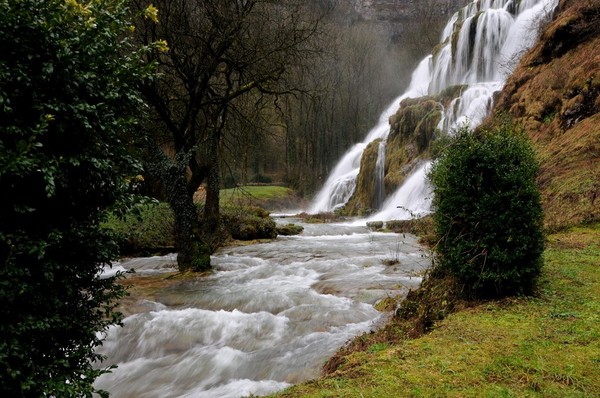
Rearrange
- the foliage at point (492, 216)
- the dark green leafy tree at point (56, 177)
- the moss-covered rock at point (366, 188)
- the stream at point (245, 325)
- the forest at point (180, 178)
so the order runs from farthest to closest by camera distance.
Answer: the moss-covered rock at point (366, 188) < the stream at point (245, 325) < the foliage at point (492, 216) < the forest at point (180, 178) < the dark green leafy tree at point (56, 177)

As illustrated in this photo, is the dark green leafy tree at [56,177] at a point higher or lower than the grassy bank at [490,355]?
higher

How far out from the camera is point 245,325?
5.89 metres

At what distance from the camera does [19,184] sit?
7.61ft

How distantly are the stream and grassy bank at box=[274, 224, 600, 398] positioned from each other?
1.12 metres

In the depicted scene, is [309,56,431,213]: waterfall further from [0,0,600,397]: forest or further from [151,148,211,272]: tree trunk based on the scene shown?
[151,148,211,272]: tree trunk

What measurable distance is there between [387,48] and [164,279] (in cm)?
4878

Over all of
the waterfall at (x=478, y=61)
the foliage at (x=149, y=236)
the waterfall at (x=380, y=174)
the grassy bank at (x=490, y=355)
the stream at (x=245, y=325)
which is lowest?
the stream at (x=245, y=325)

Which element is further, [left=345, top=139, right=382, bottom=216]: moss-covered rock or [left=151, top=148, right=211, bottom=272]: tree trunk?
[left=345, top=139, right=382, bottom=216]: moss-covered rock

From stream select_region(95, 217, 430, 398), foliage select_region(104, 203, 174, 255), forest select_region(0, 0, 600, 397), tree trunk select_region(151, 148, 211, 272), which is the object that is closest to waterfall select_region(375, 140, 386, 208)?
forest select_region(0, 0, 600, 397)

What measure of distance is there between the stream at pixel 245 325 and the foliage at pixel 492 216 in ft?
5.79

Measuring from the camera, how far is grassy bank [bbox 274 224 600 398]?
2.66 m

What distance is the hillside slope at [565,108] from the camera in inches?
335

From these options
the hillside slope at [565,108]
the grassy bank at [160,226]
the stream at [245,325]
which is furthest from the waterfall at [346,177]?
the stream at [245,325]

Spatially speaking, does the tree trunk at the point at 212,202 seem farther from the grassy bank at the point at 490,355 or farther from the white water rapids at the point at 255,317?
the grassy bank at the point at 490,355
